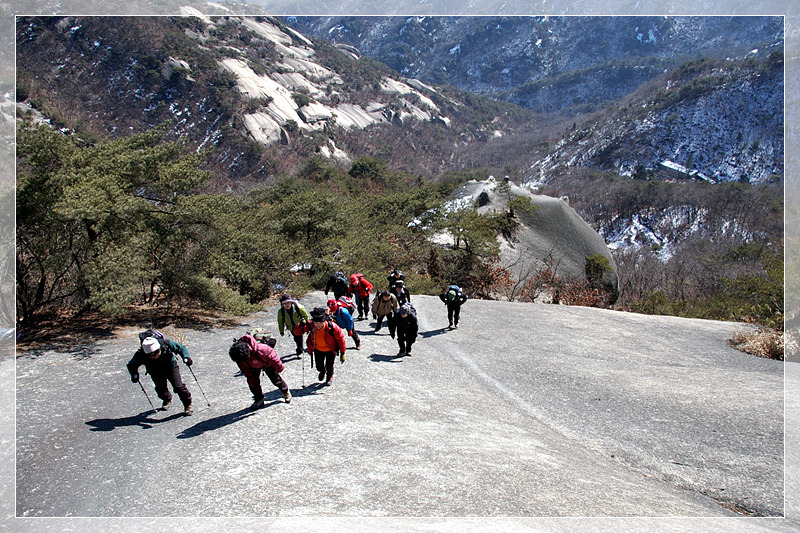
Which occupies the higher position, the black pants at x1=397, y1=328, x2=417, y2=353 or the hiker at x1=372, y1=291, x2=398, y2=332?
the hiker at x1=372, y1=291, x2=398, y2=332

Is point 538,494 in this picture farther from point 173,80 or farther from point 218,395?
point 173,80

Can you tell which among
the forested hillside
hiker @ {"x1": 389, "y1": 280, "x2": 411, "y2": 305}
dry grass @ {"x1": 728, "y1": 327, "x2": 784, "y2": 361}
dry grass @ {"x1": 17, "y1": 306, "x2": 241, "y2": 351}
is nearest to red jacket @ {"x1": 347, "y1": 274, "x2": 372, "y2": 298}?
hiker @ {"x1": 389, "y1": 280, "x2": 411, "y2": 305}

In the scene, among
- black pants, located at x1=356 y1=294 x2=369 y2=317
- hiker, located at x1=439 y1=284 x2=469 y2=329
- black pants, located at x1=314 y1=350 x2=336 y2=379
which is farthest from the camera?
black pants, located at x1=356 y1=294 x2=369 y2=317

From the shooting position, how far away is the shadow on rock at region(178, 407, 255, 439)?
624 centimetres

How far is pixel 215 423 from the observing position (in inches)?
260

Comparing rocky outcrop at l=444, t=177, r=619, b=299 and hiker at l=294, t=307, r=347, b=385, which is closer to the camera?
hiker at l=294, t=307, r=347, b=385

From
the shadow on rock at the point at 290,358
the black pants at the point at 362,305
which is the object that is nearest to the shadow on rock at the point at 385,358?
the shadow on rock at the point at 290,358

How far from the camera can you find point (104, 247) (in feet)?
36.8

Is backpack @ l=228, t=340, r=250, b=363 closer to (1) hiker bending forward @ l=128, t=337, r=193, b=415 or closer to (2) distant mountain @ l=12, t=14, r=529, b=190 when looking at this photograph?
(1) hiker bending forward @ l=128, t=337, r=193, b=415

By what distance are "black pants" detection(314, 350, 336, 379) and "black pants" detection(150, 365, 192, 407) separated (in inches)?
78.3

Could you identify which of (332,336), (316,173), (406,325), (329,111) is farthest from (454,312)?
(329,111)

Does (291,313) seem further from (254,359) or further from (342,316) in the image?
(254,359)

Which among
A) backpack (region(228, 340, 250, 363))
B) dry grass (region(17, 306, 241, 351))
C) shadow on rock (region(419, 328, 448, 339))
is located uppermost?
backpack (region(228, 340, 250, 363))

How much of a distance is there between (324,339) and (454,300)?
6.30 m
